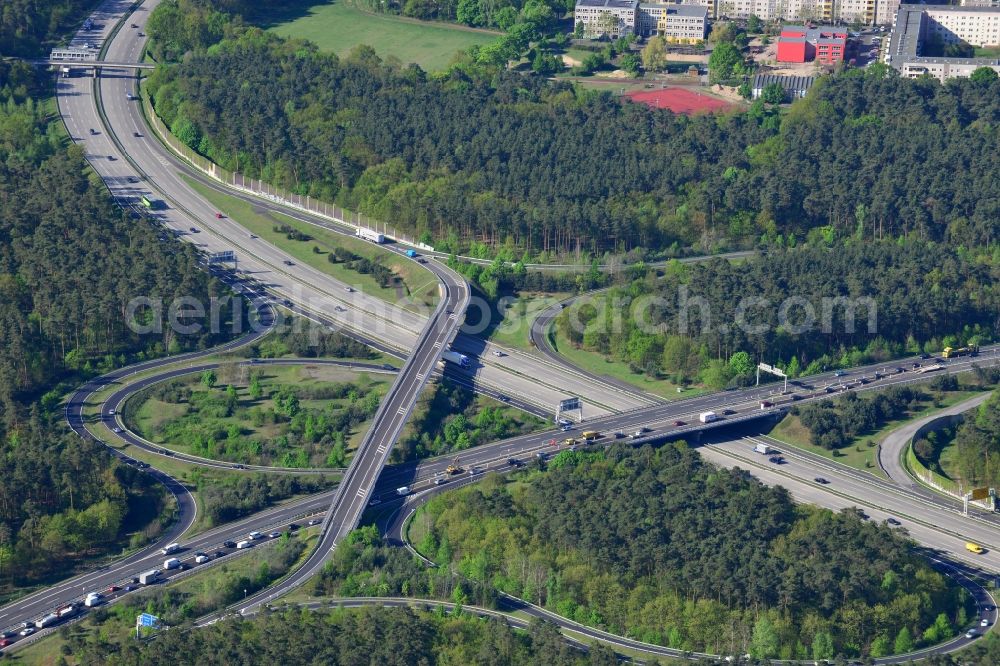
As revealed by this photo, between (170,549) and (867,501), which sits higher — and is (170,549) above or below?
below

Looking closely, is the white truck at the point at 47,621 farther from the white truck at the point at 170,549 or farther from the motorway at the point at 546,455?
the white truck at the point at 170,549

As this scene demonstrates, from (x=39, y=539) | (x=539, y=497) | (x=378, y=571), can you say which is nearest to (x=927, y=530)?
(x=539, y=497)

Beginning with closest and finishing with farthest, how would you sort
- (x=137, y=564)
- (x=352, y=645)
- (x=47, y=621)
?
(x=352, y=645)
(x=47, y=621)
(x=137, y=564)

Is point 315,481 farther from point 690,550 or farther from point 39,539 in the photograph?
point 690,550

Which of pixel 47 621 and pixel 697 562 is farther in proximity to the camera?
pixel 697 562

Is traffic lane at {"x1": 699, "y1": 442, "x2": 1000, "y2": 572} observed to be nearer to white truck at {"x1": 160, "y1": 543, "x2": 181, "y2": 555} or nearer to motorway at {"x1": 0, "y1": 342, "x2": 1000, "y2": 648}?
motorway at {"x1": 0, "y1": 342, "x2": 1000, "y2": 648}

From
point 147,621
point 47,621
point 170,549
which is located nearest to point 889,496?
point 170,549

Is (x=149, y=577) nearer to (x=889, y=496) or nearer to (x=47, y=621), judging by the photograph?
(x=47, y=621)

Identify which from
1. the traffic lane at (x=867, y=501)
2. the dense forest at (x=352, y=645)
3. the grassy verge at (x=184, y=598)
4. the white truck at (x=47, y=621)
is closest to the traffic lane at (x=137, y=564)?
the white truck at (x=47, y=621)
